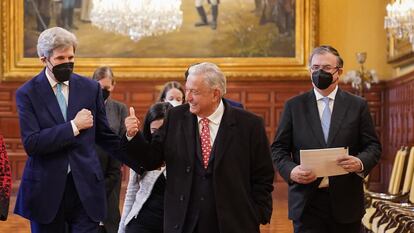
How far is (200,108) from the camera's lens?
489cm

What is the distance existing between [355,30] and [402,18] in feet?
14.8

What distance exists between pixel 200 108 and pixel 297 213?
1.26 meters

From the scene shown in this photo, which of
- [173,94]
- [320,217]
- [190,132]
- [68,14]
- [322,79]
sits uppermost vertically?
[68,14]

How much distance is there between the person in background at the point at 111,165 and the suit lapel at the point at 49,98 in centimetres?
180

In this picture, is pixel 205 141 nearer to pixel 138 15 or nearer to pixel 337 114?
pixel 337 114

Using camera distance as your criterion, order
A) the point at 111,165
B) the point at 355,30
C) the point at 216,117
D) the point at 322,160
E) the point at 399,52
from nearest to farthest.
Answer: the point at 216,117, the point at 322,160, the point at 111,165, the point at 399,52, the point at 355,30

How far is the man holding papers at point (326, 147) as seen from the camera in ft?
18.4

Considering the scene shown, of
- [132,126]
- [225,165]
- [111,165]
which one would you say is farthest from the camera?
[111,165]

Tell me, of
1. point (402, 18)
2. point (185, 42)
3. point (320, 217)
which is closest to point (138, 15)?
point (185, 42)

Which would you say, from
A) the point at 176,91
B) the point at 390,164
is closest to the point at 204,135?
the point at 176,91

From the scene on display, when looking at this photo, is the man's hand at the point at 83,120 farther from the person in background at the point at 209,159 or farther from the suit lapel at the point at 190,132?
the suit lapel at the point at 190,132

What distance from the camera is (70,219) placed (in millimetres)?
5148

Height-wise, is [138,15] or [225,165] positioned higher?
[138,15]

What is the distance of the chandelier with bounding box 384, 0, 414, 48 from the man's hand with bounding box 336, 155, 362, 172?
6.35 m
